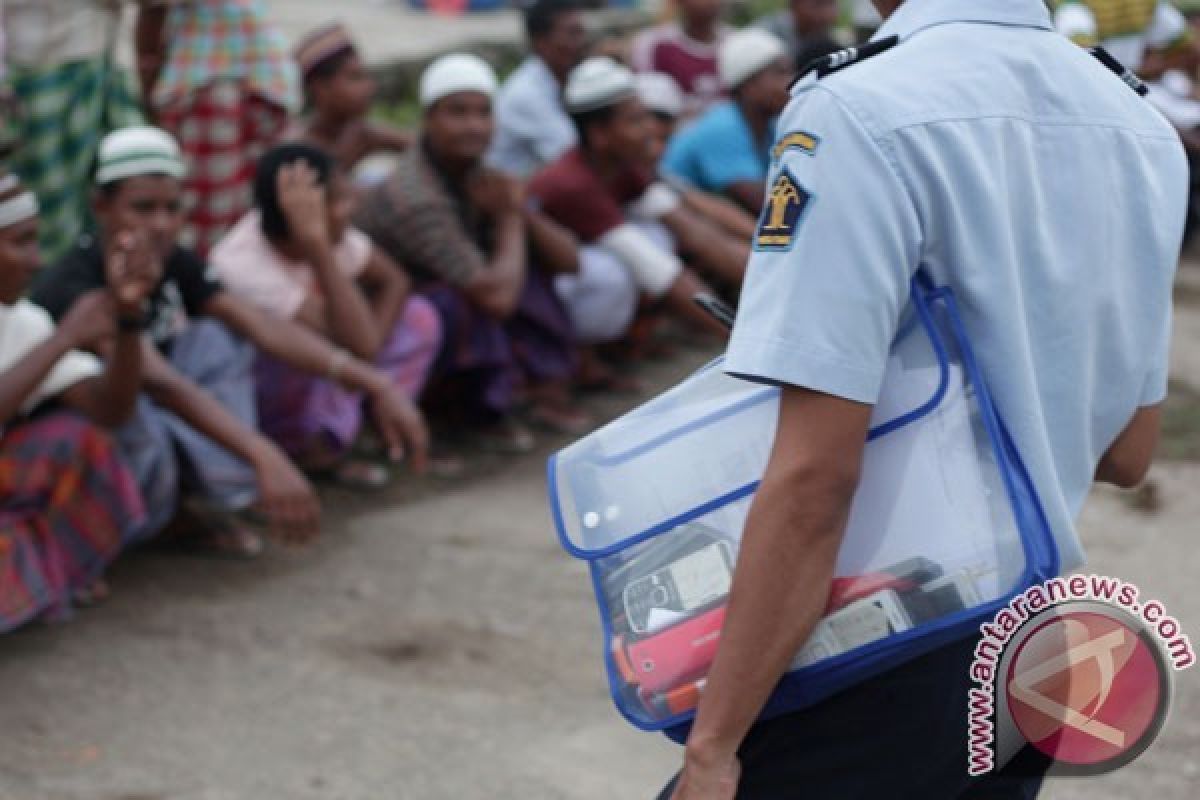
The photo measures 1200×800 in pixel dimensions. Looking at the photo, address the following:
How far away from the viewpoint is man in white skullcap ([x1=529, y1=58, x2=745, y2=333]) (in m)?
5.73

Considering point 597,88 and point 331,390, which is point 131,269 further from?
point 597,88

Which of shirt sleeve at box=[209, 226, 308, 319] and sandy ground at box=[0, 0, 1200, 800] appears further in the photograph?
shirt sleeve at box=[209, 226, 308, 319]

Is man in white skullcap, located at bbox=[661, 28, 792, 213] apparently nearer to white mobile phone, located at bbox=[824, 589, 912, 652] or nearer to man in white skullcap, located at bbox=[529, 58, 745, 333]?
man in white skullcap, located at bbox=[529, 58, 745, 333]

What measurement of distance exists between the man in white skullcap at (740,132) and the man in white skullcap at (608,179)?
2.44 feet

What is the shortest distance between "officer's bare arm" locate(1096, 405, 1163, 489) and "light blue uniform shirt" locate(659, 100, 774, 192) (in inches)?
183

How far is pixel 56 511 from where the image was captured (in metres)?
3.95

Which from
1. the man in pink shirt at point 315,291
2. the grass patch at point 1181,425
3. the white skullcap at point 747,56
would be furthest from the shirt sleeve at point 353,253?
the grass patch at point 1181,425

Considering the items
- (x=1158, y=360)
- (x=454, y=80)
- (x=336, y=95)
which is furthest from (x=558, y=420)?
(x=1158, y=360)

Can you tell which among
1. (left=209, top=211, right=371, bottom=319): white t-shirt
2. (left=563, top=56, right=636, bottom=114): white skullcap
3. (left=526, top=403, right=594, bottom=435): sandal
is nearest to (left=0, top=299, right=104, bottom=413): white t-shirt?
(left=209, top=211, right=371, bottom=319): white t-shirt

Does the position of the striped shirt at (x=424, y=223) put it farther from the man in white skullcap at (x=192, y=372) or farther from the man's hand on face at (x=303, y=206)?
the man in white skullcap at (x=192, y=372)

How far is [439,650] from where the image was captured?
159 inches

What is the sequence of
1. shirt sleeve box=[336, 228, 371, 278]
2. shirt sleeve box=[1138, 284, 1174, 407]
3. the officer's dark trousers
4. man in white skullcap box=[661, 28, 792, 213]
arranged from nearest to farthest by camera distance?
the officer's dark trousers, shirt sleeve box=[1138, 284, 1174, 407], shirt sleeve box=[336, 228, 371, 278], man in white skullcap box=[661, 28, 792, 213]

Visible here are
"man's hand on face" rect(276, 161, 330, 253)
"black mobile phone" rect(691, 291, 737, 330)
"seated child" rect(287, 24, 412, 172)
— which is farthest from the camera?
"seated child" rect(287, 24, 412, 172)

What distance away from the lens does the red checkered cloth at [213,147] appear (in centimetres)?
568
